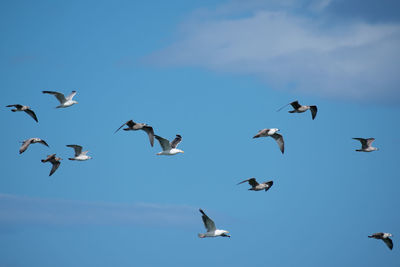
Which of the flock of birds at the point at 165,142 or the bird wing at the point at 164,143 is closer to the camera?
the flock of birds at the point at 165,142

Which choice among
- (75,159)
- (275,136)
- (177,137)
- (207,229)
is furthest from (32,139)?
(275,136)

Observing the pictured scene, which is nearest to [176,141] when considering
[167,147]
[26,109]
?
[167,147]

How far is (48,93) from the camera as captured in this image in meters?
44.8

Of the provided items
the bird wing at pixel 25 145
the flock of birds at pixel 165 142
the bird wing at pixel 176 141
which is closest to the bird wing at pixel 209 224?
the flock of birds at pixel 165 142

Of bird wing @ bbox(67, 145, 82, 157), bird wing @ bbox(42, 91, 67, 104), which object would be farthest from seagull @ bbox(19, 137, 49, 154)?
bird wing @ bbox(67, 145, 82, 157)

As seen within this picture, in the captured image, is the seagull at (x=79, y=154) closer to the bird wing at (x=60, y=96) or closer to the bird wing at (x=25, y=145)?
the bird wing at (x=60, y=96)

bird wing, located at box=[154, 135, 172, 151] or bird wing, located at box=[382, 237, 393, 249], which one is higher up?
bird wing, located at box=[154, 135, 172, 151]

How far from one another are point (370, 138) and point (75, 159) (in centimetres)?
2004

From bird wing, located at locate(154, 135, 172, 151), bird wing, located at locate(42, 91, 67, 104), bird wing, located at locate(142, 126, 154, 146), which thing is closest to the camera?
bird wing, located at locate(142, 126, 154, 146)

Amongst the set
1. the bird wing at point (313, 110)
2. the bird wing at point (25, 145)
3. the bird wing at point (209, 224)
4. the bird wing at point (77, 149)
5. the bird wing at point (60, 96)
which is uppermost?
the bird wing at point (313, 110)

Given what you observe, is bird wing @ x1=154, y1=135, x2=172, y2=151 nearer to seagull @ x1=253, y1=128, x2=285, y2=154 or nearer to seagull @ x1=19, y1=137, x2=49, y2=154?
seagull @ x1=253, y1=128, x2=285, y2=154

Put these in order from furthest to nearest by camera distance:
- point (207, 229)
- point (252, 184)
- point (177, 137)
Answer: point (177, 137), point (252, 184), point (207, 229)

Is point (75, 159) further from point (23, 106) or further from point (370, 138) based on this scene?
point (370, 138)

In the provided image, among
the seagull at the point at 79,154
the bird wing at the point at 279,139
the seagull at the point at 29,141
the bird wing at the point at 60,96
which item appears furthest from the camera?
the seagull at the point at 79,154
